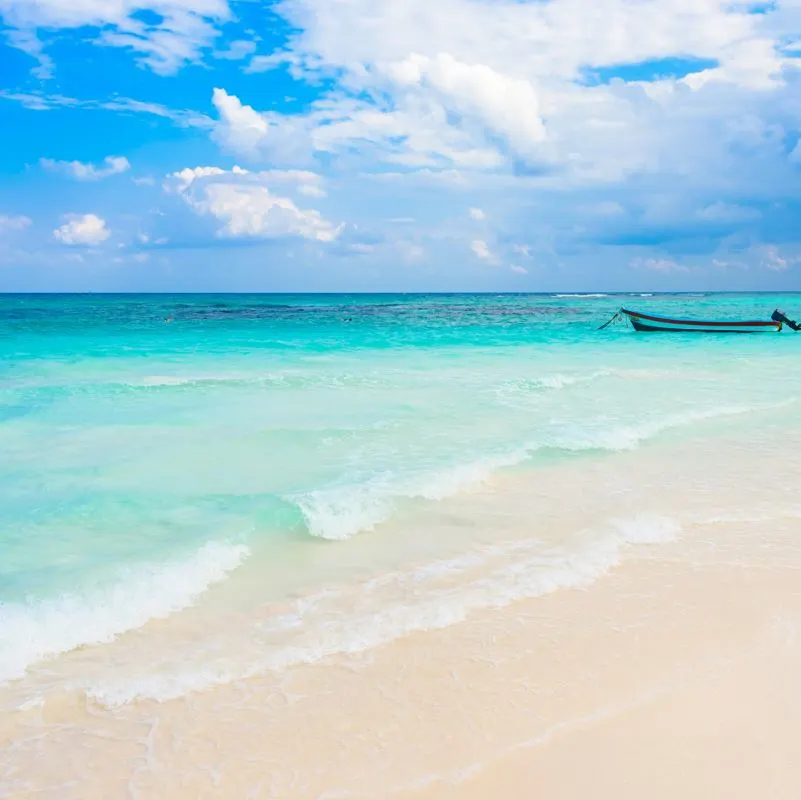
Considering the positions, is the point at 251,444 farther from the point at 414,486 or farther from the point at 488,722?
the point at 488,722

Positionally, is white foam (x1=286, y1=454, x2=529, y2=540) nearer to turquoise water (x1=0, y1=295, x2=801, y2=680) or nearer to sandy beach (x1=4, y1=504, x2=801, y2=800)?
turquoise water (x1=0, y1=295, x2=801, y2=680)

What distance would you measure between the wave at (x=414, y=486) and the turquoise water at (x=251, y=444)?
3 cm

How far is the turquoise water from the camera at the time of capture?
5898 millimetres

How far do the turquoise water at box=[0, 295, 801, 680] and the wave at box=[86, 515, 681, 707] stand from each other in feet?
2.84

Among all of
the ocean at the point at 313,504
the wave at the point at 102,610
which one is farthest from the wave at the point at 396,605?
the wave at the point at 102,610

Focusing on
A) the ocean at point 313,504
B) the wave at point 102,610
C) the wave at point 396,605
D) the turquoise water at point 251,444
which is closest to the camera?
the wave at point 396,605

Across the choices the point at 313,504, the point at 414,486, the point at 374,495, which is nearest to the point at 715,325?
the point at 414,486

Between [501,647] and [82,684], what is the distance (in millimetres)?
2522

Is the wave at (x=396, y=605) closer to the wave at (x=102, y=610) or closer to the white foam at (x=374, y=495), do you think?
the wave at (x=102, y=610)

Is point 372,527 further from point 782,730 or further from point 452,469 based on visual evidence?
point 782,730

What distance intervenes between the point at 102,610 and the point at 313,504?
251 cm

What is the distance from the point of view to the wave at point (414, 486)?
6.98 meters

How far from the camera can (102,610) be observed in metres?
5.18

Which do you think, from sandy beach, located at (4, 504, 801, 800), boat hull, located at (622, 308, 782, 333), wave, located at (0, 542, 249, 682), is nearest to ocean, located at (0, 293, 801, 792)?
wave, located at (0, 542, 249, 682)
